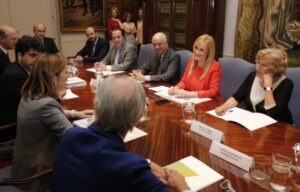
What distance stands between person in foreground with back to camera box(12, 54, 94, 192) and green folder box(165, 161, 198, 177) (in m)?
0.65

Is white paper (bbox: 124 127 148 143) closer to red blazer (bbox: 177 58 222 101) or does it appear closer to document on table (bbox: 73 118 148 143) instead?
document on table (bbox: 73 118 148 143)

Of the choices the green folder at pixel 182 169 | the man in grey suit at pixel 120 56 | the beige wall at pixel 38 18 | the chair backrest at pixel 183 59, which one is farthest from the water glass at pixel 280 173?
the beige wall at pixel 38 18

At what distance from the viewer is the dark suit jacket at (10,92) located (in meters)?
2.11

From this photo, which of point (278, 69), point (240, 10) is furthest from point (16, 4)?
point (278, 69)

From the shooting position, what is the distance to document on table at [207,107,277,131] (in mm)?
1751

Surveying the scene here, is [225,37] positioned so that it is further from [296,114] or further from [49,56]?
[49,56]

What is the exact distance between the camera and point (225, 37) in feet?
14.4

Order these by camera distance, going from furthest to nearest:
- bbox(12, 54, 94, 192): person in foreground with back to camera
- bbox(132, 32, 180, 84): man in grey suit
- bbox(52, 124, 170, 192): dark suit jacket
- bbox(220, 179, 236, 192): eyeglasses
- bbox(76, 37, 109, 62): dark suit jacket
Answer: bbox(76, 37, 109, 62): dark suit jacket < bbox(132, 32, 180, 84): man in grey suit < bbox(12, 54, 94, 192): person in foreground with back to camera < bbox(220, 179, 236, 192): eyeglasses < bbox(52, 124, 170, 192): dark suit jacket

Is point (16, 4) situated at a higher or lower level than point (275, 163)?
higher

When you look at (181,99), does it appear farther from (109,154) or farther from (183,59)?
(109,154)

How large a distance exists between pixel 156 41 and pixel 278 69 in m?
1.54

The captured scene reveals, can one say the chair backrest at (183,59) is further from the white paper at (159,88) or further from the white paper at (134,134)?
the white paper at (134,134)

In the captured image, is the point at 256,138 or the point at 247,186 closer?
the point at 247,186

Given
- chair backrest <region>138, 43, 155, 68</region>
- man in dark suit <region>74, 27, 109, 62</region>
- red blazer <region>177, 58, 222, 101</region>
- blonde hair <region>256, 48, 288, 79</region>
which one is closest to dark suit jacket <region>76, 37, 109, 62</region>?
man in dark suit <region>74, 27, 109, 62</region>
